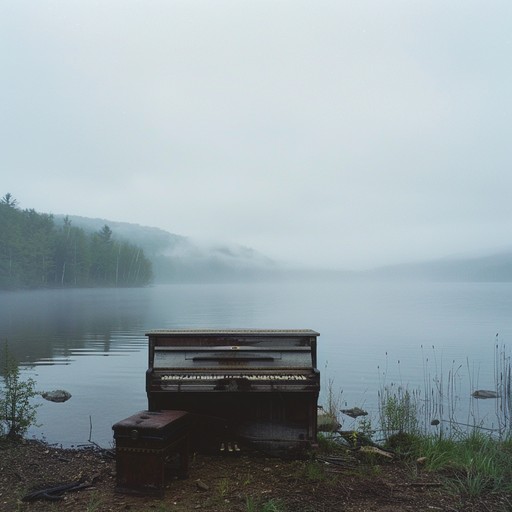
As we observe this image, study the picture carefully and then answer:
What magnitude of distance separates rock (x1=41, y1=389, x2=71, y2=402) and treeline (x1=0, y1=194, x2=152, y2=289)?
80365 millimetres

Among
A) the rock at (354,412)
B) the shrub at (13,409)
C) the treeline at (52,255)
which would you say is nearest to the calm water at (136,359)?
the rock at (354,412)

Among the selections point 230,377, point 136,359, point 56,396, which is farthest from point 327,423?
point 136,359

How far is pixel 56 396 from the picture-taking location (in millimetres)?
14289

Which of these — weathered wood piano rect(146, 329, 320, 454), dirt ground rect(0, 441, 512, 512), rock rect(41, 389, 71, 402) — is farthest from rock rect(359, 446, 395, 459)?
rock rect(41, 389, 71, 402)

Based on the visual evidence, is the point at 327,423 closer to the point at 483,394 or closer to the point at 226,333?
the point at 226,333

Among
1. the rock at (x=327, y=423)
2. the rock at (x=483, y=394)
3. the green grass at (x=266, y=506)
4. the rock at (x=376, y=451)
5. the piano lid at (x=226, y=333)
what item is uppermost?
the piano lid at (x=226, y=333)

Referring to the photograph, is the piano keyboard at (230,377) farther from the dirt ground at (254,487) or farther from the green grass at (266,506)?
the green grass at (266,506)

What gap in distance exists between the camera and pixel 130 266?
134375 millimetres

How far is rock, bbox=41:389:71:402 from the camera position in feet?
46.3

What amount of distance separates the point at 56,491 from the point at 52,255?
343ft

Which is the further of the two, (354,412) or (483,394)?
(483,394)

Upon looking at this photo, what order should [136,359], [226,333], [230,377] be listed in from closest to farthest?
[230,377]
[226,333]
[136,359]

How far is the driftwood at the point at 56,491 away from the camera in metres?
5.42

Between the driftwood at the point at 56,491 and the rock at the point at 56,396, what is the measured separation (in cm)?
888
